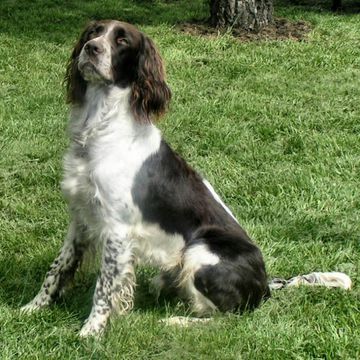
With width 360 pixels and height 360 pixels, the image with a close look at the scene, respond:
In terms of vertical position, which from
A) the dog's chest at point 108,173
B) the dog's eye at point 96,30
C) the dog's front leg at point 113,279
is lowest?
the dog's front leg at point 113,279

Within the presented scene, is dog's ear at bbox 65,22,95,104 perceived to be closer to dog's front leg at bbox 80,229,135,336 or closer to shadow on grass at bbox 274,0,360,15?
dog's front leg at bbox 80,229,135,336

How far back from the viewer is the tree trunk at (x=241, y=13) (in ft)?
32.3

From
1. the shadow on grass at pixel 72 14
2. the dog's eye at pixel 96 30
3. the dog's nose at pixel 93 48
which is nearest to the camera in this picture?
the dog's nose at pixel 93 48

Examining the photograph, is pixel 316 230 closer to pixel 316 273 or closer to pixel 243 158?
pixel 316 273

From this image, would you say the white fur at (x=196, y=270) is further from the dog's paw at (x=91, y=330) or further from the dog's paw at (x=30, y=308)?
the dog's paw at (x=30, y=308)

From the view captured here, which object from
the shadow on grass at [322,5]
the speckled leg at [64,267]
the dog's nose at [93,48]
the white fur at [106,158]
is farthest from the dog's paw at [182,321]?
the shadow on grass at [322,5]

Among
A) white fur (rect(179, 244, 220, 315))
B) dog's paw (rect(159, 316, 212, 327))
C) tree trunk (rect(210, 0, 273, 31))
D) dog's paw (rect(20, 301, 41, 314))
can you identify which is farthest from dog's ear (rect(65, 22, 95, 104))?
tree trunk (rect(210, 0, 273, 31))

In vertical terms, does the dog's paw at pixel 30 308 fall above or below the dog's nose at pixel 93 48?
below

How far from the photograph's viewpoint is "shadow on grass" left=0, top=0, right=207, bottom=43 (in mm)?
10461

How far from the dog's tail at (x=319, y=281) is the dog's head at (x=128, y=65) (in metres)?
1.26

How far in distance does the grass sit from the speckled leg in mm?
94

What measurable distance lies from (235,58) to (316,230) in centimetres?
419

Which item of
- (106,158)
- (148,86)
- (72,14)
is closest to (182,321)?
(106,158)

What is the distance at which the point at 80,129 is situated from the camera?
389 cm
